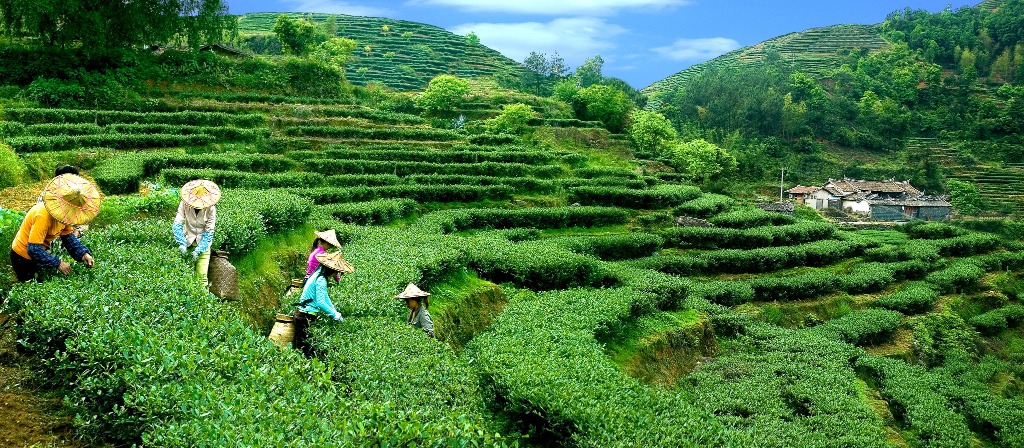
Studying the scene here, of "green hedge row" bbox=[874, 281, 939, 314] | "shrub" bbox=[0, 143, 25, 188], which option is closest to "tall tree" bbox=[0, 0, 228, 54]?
"shrub" bbox=[0, 143, 25, 188]

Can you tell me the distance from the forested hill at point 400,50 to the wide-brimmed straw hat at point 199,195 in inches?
2356

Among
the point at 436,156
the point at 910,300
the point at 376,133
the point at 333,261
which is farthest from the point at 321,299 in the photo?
the point at 910,300

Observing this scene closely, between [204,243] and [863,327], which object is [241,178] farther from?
[863,327]

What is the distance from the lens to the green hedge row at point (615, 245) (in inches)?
936

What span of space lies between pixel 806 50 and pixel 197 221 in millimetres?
123703

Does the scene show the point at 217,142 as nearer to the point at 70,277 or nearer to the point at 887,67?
the point at 70,277

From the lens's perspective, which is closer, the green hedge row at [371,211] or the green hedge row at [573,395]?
the green hedge row at [573,395]

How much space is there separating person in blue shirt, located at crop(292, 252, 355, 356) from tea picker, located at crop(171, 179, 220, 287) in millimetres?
1540

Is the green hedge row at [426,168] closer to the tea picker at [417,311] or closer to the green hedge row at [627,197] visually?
the green hedge row at [627,197]

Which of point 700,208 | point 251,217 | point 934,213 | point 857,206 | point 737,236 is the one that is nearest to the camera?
point 251,217

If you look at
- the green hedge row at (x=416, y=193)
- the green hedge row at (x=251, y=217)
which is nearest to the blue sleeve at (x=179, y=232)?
the green hedge row at (x=251, y=217)

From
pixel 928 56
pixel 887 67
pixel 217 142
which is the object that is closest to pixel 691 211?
pixel 217 142

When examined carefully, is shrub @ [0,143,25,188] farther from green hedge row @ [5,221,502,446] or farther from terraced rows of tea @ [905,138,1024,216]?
terraced rows of tea @ [905,138,1024,216]

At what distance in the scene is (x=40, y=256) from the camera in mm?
6789
